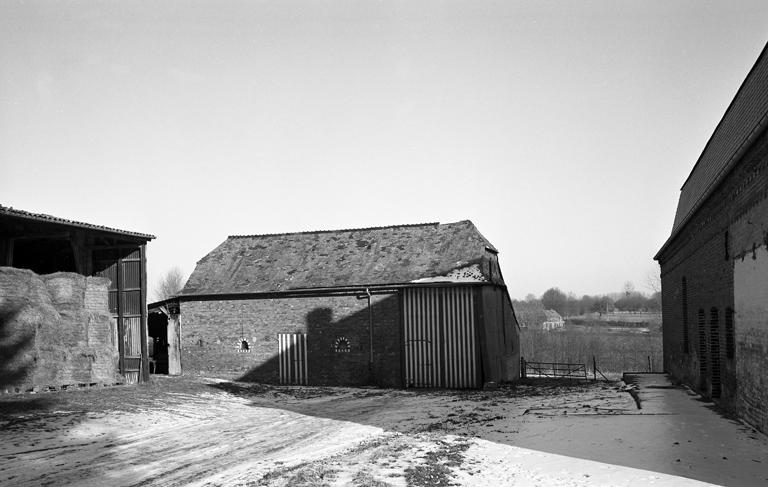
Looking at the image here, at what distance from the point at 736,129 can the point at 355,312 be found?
1471 centimetres

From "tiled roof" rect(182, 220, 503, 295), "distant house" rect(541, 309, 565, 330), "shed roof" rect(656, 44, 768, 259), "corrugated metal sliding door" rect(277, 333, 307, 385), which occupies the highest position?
"shed roof" rect(656, 44, 768, 259)

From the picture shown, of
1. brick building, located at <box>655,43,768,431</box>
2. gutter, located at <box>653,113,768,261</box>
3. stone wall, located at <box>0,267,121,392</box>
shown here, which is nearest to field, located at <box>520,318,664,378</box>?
brick building, located at <box>655,43,768,431</box>

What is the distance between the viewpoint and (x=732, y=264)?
11.7 metres

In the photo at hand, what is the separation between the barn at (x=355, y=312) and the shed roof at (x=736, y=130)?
789 cm

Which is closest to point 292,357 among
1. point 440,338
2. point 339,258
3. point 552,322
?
point 339,258

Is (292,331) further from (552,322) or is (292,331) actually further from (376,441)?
(552,322)

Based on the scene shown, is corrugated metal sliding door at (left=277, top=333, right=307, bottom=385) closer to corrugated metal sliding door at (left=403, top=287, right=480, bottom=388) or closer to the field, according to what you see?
corrugated metal sliding door at (left=403, top=287, right=480, bottom=388)

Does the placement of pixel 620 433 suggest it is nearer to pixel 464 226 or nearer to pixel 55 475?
pixel 55 475

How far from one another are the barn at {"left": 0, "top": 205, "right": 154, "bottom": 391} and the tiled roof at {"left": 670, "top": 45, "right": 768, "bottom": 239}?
16.1 metres

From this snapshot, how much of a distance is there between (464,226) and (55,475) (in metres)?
19.3

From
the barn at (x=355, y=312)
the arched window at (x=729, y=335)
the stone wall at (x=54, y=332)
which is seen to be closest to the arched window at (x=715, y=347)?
the arched window at (x=729, y=335)

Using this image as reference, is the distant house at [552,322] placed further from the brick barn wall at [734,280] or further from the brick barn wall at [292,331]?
the brick barn wall at [734,280]

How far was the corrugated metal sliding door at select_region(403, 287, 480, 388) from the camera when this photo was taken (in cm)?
2262

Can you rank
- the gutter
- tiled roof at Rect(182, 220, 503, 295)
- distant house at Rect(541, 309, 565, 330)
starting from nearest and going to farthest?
1. the gutter
2. tiled roof at Rect(182, 220, 503, 295)
3. distant house at Rect(541, 309, 565, 330)
